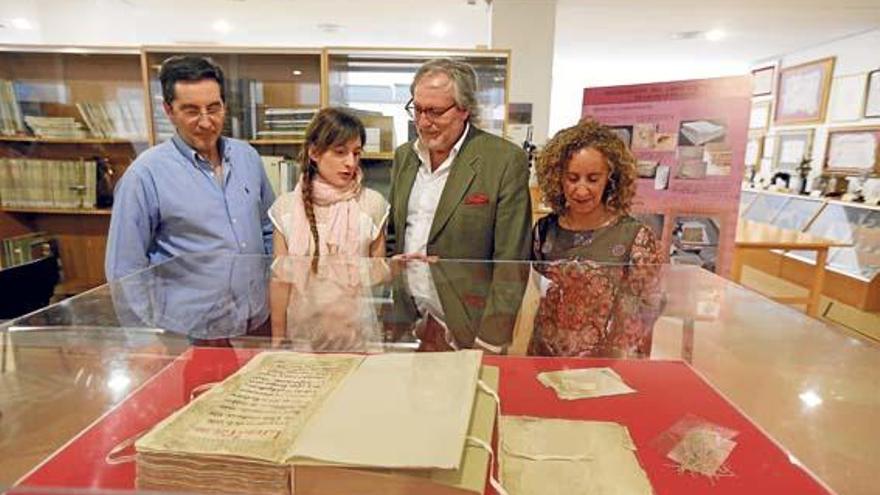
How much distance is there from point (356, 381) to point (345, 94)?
10.1 ft

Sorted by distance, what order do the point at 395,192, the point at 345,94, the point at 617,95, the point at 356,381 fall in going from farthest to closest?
the point at 345,94, the point at 617,95, the point at 395,192, the point at 356,381

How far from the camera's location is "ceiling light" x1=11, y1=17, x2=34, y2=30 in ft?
16.0

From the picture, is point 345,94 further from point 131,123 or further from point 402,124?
point 131,123

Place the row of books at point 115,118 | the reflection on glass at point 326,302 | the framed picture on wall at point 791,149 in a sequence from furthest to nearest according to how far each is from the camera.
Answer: the framed picture on wall at point 791,149 < the row of books at point 115,118 < the reflection on glass at point 326,302

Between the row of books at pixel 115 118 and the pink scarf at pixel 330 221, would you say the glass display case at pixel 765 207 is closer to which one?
the pink scarf at pixel 330 221

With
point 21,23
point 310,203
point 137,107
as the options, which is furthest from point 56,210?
point 310,203

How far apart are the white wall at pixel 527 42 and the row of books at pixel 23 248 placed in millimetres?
3489

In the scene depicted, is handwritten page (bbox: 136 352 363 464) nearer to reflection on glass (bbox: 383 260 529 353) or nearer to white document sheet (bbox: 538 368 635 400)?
reflection on glass (bbox: 383 260 529 353)

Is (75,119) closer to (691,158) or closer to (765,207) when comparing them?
(691,158)

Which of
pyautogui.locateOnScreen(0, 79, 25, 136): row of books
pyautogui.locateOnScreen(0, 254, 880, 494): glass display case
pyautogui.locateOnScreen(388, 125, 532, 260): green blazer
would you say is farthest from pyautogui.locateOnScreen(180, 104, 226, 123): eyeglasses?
pyautogui.locateOnScreen(0, 79, 25, 136): row of books

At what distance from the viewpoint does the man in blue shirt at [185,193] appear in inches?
61.4

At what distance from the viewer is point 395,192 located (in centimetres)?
175

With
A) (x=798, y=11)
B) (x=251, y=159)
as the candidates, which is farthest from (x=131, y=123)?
(x=798, y=11)

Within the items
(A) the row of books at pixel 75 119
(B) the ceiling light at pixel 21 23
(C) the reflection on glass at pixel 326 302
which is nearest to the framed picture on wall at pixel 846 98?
(C) the reflection on glass at pixel 326 302
